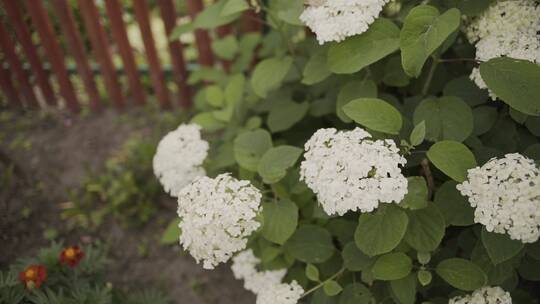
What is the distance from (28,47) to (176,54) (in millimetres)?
1014

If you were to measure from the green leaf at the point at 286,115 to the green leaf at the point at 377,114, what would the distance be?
0.67m

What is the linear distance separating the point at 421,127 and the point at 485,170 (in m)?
0.26

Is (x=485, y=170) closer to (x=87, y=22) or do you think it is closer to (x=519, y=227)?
(x=519, y=227)

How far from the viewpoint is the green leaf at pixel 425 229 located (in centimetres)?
165

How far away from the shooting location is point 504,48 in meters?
1.72

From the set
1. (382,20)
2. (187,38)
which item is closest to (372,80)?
(382,20)

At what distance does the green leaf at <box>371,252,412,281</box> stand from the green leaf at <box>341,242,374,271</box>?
99mm

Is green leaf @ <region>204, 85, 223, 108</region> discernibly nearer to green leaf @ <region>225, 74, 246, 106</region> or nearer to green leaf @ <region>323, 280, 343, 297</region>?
green leaf @ <region>225, 74, 246, 106</region>

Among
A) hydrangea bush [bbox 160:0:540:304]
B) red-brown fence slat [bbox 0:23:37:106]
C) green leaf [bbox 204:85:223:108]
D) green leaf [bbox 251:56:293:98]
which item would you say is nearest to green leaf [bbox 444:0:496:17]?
hydrangea bush [bbox 160:0:540:304]

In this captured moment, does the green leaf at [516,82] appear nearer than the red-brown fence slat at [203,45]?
Yes

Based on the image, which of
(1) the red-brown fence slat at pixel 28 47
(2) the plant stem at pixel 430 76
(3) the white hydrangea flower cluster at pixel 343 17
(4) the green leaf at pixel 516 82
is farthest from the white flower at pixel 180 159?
(1) the red-brown fence slat at pixel 28 47

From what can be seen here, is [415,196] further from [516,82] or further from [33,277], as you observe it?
[33,277]

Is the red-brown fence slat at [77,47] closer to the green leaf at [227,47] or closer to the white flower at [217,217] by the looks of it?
the green leaf at [227,47]

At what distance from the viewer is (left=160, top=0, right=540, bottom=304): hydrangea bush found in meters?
1.50
